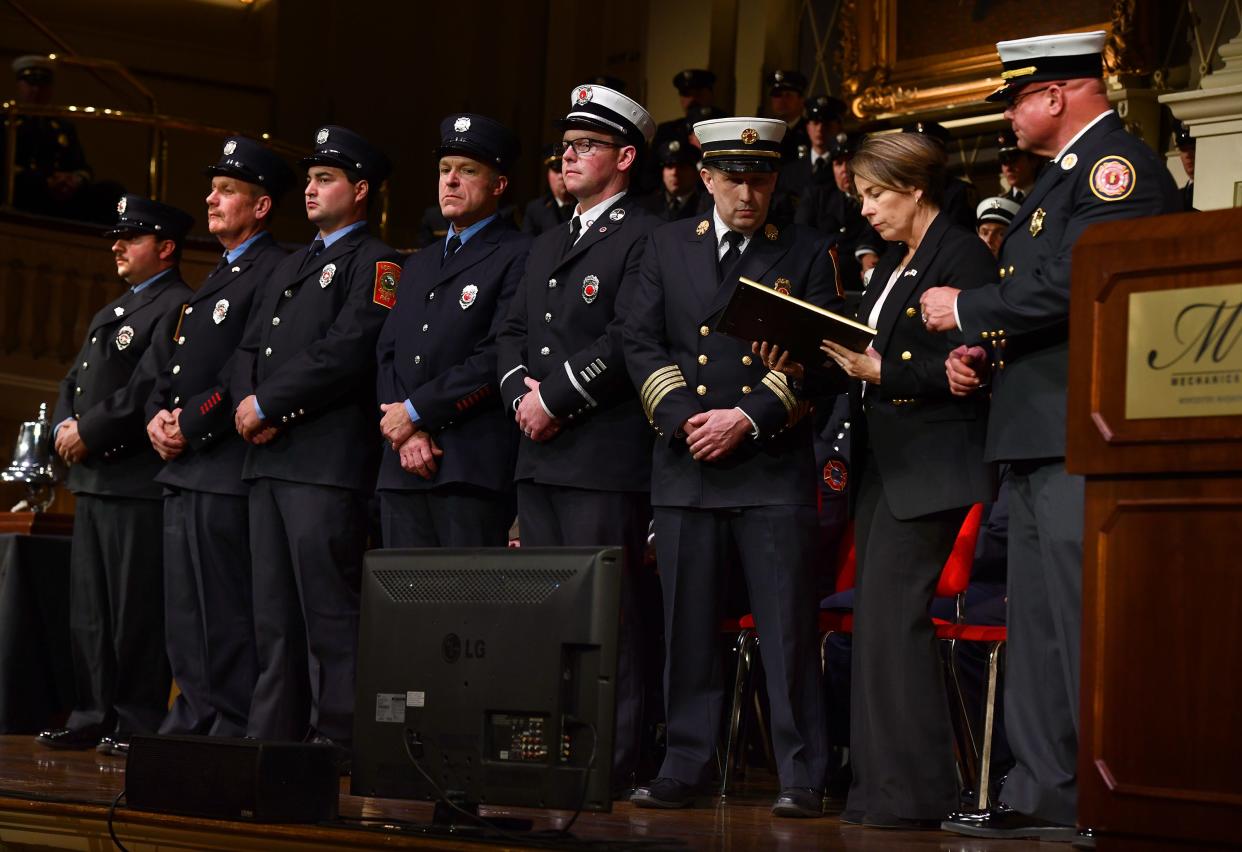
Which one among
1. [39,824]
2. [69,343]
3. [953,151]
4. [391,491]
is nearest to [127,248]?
[391,491]

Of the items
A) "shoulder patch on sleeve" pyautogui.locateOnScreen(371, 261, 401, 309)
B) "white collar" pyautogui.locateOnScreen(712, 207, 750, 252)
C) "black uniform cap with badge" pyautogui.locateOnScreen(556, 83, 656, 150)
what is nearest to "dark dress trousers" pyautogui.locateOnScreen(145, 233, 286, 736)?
"shoulder patch on sleeve" pyautogui.locateOnScreen(371, 261, 401, 309)

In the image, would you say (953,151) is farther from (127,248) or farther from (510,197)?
(127,248)

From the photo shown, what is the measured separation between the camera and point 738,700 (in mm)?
4270

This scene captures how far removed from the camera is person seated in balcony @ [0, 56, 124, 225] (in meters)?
9.06

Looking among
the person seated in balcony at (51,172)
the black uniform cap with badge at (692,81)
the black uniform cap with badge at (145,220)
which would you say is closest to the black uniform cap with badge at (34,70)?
the person seated in balcony at (51,172)

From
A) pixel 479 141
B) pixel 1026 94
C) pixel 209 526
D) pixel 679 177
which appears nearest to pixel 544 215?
pixel 679 177

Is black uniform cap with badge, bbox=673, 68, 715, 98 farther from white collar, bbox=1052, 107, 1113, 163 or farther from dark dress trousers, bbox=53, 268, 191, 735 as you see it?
white collar, bbox=1052, 107, 1113, 163

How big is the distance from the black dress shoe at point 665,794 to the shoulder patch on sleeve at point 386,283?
5.07ft

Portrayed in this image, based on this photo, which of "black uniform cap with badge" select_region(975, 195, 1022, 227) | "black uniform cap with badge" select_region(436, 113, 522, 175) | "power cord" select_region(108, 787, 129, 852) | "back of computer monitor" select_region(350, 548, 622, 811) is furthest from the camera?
"black uniform cap with badge" select_region(975, 195, 1022, 227)

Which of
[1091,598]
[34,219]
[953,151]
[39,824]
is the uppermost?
[953,151]

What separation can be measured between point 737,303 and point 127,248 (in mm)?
2747

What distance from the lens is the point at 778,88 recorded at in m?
8.61

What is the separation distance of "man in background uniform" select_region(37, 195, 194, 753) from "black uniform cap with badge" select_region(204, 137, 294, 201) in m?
0.45

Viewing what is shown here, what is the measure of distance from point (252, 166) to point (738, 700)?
6.99 ft
